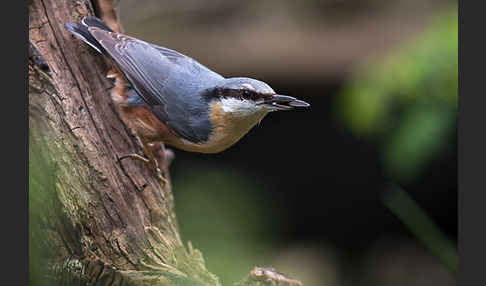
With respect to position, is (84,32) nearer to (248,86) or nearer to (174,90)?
(174,90)

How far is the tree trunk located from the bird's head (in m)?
0.46

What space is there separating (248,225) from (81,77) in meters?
1.50

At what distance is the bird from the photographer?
2672 mm

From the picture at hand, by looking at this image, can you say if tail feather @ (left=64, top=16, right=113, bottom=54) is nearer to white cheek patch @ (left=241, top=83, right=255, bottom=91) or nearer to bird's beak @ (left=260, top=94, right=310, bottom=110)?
white cheek patch @ (left=241, top=83, right=255, bottom=91)

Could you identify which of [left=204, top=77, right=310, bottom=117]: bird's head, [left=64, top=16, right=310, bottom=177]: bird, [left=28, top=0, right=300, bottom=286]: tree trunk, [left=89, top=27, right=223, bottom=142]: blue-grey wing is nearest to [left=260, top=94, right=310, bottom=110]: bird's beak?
[left=204, top=77, right=310, bottom=117]: bird's head

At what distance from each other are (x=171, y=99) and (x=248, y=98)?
1.38ft

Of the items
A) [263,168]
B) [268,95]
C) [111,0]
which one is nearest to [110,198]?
[268,95]

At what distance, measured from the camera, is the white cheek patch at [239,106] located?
2.55 m

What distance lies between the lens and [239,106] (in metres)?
2.62

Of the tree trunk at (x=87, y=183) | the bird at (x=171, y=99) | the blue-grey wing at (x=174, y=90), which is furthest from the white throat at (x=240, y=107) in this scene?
the tree trunk at (x=87, y=183)

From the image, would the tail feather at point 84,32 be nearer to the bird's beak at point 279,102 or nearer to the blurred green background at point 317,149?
the bird's beak at point 279,102

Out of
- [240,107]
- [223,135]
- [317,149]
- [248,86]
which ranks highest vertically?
[248,86]

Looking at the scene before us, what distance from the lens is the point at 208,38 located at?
6.10 m

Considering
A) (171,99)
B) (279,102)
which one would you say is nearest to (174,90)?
(171,99)
